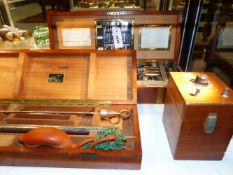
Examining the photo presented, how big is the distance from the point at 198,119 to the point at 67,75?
27.3 inches

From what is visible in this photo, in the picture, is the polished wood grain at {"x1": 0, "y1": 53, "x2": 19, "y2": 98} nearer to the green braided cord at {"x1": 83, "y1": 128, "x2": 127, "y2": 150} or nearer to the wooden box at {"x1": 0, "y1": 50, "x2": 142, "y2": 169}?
the wooden box at {"x1": 0, "y1": 50, "x2": 142, "y2": 169}

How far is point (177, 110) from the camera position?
73 cm

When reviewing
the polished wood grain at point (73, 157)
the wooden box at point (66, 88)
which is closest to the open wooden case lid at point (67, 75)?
the wooden box at point (66, 88)

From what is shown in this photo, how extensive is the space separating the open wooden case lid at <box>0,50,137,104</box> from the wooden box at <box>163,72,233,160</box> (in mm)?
266

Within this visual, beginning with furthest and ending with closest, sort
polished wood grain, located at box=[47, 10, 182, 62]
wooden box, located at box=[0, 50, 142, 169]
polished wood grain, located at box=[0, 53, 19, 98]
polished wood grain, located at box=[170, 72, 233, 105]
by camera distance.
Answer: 1. polished wood grain, located at box=[47, 10, 182, 62]
2. polished wood grain, located at box=[0, 53, 19, 98]
3. wooden box, located at box=[0, 50, 142, 169]
4. polished wood grain, located at box=[170, 72, 233, 105]

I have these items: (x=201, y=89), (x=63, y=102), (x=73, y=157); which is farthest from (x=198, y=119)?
(x=63, y=102)

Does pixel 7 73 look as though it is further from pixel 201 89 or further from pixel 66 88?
pixel 201 89

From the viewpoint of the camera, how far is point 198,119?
66 centimetres

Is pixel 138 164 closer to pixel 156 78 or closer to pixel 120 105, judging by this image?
pixel 120 105

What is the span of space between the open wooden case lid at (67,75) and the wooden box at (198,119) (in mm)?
266

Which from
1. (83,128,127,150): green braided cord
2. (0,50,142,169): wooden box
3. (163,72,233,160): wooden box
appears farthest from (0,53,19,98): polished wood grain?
(163,72,233,160): wooden box

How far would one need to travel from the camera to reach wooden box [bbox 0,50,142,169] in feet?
2.91

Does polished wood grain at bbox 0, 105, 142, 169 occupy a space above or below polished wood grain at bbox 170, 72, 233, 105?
below

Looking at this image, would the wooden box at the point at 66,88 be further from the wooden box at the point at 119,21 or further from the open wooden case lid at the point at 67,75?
the wooden box at the point at 119,21
